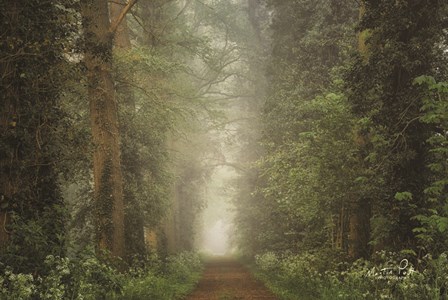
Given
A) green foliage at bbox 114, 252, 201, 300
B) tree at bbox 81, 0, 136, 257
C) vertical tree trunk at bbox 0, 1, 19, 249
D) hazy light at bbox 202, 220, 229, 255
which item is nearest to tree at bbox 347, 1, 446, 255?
green foliage at bbox 114, 252, 201, 300

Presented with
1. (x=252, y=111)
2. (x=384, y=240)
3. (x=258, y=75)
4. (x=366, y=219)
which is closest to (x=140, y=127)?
(x=366, y=219)

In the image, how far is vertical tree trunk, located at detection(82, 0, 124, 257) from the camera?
10.8m

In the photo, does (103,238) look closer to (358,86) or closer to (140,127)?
(140,127)

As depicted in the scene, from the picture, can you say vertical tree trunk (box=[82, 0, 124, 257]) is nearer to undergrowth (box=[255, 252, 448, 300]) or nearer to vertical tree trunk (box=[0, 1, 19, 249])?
vertical tree trunk (box=[0, 1, 19, 249])

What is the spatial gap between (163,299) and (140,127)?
7080 millimetres

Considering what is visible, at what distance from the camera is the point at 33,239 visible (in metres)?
6.18

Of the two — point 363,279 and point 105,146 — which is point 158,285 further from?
point 363,279

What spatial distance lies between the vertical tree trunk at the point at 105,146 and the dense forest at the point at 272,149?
0.11 ft

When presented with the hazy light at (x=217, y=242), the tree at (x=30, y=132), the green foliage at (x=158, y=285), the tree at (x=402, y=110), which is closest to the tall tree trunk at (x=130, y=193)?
the green foliage at (x=158, y=285)

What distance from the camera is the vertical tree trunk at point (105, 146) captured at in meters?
10.8

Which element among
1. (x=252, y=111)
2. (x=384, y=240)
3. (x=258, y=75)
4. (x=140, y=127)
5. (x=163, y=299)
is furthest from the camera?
(x=252, y=111)

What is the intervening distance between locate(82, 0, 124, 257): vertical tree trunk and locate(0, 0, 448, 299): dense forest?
0.11 ft

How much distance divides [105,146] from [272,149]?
10.6 meters

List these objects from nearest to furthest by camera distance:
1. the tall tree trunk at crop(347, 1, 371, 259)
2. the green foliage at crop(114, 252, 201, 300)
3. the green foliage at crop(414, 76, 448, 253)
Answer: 1. the green foliage at crop(414, 76, 448, 253)
2. the green foliage at crop(114, 252, 201, 300)
3. the tall tree trunk at crop(347, 1, 371, 259)
